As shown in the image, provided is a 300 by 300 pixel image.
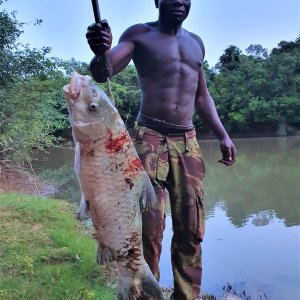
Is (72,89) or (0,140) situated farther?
(0,140)

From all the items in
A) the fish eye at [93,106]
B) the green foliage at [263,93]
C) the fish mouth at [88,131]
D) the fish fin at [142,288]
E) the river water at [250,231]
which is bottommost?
the river water at [250,231]

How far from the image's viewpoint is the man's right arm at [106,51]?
2.06 m

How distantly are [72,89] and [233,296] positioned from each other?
389 centimetres

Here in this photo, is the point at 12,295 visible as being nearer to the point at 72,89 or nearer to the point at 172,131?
the point at 172,131

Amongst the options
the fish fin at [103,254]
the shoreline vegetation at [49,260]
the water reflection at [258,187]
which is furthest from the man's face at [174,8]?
the water reflection at [258,187]

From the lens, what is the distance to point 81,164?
198 cm

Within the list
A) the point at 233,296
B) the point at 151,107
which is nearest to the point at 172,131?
the point at 151,107

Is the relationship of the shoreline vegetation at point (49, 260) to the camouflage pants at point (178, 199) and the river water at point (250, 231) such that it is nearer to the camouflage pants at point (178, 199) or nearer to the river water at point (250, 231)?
the river water at point (250, 231)

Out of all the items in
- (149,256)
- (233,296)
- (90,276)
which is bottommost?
(233,296)

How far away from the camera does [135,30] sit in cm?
273

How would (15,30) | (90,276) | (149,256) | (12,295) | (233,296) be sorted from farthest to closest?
(15,30)
(233,296)
(90,276)
(12,295)
(149,256)

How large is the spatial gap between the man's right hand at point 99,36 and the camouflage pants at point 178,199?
76 cm

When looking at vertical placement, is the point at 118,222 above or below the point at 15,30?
below

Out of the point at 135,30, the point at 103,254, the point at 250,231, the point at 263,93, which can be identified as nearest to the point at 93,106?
the point at 103,254
